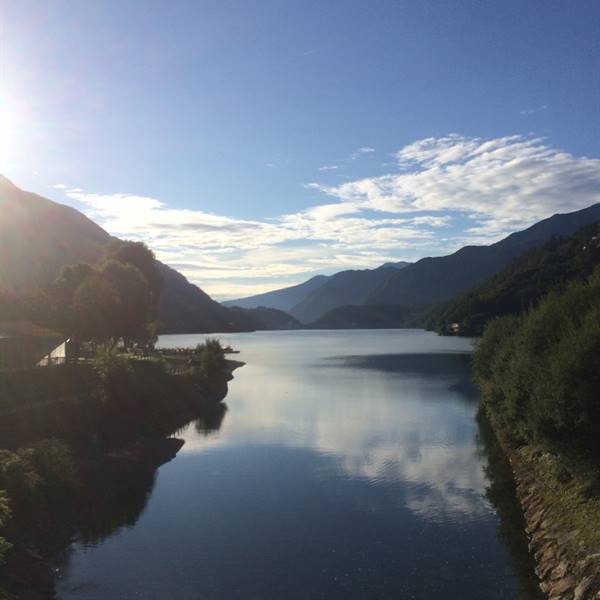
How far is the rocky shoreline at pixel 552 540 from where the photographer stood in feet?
69.8

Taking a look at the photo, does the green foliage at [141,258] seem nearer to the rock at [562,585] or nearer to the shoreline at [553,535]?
the shoreline at [553,535]

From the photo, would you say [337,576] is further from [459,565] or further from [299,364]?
[299,364]

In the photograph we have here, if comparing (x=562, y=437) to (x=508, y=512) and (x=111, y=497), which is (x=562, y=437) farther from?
(x=111, y=497)

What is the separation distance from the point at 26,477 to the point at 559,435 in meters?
25.8

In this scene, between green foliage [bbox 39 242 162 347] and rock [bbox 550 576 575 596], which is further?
green foliage [bbox 39 242 162 347]

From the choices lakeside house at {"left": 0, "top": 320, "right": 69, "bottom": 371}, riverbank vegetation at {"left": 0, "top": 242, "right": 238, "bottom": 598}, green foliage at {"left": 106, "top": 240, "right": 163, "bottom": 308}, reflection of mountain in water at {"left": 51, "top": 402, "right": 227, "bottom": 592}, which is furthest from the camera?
green foliage at {"left": 106, "top": 240, "right": 163, "bottom": 308}

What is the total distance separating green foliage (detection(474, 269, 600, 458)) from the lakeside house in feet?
128

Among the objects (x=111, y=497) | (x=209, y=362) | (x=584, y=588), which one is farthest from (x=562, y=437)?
(x=209, y=362)

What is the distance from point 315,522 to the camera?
→ 32094 mm

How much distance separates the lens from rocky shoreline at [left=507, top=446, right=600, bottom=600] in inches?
837

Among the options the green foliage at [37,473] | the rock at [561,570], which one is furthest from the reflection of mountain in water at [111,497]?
the rock at [561,570]

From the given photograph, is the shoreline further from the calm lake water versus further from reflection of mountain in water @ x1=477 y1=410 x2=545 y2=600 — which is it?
the calm lake water

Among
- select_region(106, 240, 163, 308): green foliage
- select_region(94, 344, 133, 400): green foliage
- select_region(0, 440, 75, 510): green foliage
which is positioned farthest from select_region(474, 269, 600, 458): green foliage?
select_region(106, 240, 163, 308): green foliage

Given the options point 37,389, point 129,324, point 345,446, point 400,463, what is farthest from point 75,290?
point 400,463
